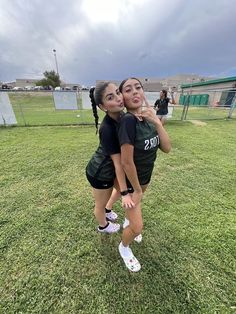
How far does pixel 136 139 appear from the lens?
132 centimetres

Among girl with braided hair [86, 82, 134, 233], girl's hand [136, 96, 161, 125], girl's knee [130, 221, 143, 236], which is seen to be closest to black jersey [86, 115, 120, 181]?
girl with braided hair [86, 82, 134, 233]

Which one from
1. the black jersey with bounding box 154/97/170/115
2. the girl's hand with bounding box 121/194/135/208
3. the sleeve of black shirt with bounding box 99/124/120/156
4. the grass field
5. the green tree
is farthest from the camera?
the green tree

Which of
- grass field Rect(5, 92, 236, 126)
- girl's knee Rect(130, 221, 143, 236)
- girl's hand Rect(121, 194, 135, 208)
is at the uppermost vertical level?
girl's hand Rect(121, 194, 135, 208)

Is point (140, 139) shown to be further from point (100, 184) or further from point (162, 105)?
point (162, 105)

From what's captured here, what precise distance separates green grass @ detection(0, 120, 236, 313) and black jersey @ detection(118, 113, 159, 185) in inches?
37.9

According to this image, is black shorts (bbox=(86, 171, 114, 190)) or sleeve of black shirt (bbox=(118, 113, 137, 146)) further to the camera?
black shorts (bbox=(86, 171, 114, 190))

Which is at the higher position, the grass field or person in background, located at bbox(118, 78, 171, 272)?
person in background, located at bbox(118, 78, 171, 272)

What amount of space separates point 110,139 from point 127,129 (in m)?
0.18

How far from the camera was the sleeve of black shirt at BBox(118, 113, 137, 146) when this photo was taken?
48.7 inches

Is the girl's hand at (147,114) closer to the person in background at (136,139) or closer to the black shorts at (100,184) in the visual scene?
the person in background at (136,139)

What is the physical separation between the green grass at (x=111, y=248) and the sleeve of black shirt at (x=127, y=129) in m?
1.30

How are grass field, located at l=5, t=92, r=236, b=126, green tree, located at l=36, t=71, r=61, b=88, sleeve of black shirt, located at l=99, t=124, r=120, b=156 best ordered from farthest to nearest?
green tree, located at l=36, t=71, r=61, b=88 → grass field, located at l=5, t=92, r=236, b=126 → sleeve of black shirt, located at l=99, t=124, r=120, b=156

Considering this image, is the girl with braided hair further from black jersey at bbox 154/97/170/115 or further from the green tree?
the green tree

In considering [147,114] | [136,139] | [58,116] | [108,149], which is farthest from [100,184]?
[58,116]
